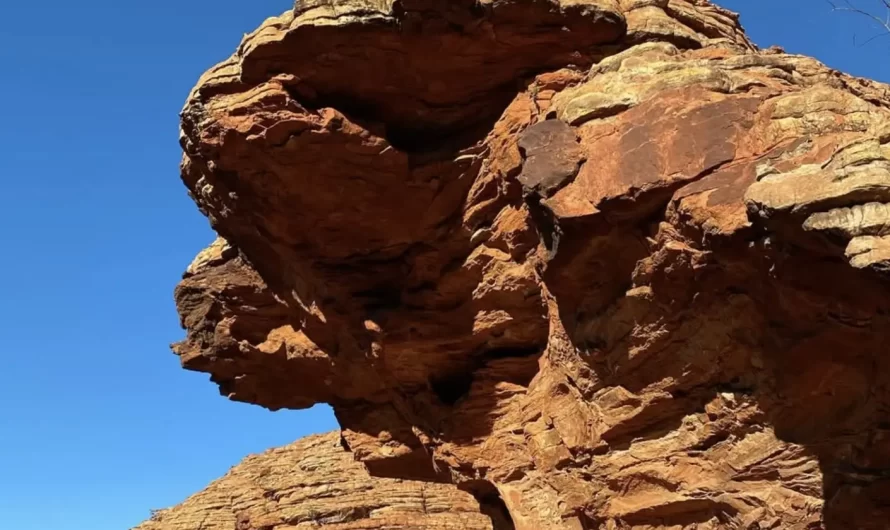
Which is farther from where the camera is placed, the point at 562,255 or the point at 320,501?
the point at 320,501

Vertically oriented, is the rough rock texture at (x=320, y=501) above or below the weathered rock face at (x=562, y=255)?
above

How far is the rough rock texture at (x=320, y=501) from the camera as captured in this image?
37688mm

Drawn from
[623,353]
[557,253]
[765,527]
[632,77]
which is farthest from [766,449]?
[632,77]

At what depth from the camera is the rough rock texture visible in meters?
37.7

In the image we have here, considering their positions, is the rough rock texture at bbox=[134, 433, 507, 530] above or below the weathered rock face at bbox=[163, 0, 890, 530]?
above

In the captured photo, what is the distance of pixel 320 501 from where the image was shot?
38.4 meters

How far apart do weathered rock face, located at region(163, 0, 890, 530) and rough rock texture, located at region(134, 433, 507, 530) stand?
2130cm

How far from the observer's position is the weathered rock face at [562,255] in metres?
9.09

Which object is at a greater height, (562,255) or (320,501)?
(320,501)

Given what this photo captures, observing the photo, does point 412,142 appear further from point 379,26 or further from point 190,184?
point 190,184

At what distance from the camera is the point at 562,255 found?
35.4 feet

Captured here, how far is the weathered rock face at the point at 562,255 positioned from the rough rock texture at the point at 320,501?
69.9 ft

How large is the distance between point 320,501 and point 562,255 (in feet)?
99.4

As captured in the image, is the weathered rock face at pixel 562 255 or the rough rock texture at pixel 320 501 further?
the rough rock texture at pixel 320 501
